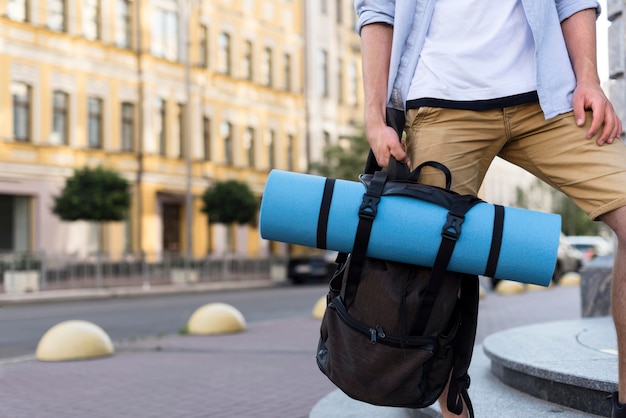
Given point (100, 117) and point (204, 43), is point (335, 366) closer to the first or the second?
point (100, 117)

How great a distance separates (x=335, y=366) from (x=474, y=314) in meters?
0.48

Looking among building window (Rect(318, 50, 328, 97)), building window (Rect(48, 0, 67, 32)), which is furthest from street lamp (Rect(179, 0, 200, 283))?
building window (Rect(318, 50, 328, 97))

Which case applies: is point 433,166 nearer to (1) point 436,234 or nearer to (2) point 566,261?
(1) point 436,234

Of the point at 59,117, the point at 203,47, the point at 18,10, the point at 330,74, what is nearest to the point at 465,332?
the point at 18,10

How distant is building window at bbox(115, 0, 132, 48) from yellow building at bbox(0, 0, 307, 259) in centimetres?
5

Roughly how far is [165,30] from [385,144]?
32603mm

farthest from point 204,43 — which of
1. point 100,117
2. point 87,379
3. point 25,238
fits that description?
point 87,379

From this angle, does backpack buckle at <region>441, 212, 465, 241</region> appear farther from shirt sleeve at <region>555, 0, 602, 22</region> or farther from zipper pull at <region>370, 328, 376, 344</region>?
shirt sleeve at <region>555, 0, 602, 22</region>

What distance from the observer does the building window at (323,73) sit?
148 feet

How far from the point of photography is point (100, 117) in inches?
1243

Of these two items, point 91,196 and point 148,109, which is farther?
point 148,109

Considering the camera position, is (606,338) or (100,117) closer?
(606,338)

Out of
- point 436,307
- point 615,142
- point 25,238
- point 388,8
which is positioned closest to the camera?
point 436,307

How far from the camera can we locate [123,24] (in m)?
32.7
